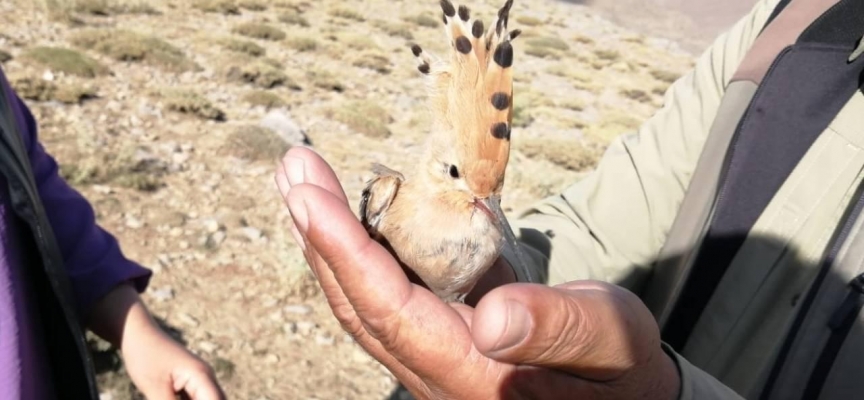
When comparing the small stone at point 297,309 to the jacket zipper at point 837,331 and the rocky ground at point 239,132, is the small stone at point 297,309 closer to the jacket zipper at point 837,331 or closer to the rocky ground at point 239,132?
the rocky ground at point 239,132

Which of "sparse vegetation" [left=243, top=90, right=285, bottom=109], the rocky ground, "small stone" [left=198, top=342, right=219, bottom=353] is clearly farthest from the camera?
"sparse vegetation" [left=243, top=90, right=285, bottom=109]

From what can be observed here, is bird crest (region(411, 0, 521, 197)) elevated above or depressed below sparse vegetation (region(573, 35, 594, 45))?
above

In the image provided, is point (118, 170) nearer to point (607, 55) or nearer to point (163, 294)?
point (163, 294)

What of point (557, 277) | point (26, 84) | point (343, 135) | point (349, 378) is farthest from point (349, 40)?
point (557, 277)

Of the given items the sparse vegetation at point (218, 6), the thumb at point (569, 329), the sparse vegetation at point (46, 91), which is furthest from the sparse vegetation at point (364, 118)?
the thumb at point (569, 329)

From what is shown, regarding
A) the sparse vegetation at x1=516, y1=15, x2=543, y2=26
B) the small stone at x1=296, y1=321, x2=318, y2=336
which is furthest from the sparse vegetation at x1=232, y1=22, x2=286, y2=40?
the sparse vegetation at x1=516, y1=15, x2=543, y2=26

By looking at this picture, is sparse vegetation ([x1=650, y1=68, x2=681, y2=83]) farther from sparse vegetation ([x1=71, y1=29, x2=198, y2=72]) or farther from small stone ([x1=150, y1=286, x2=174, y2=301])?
small stone ([x1=150, y1=286, x2=174, y2=301])
